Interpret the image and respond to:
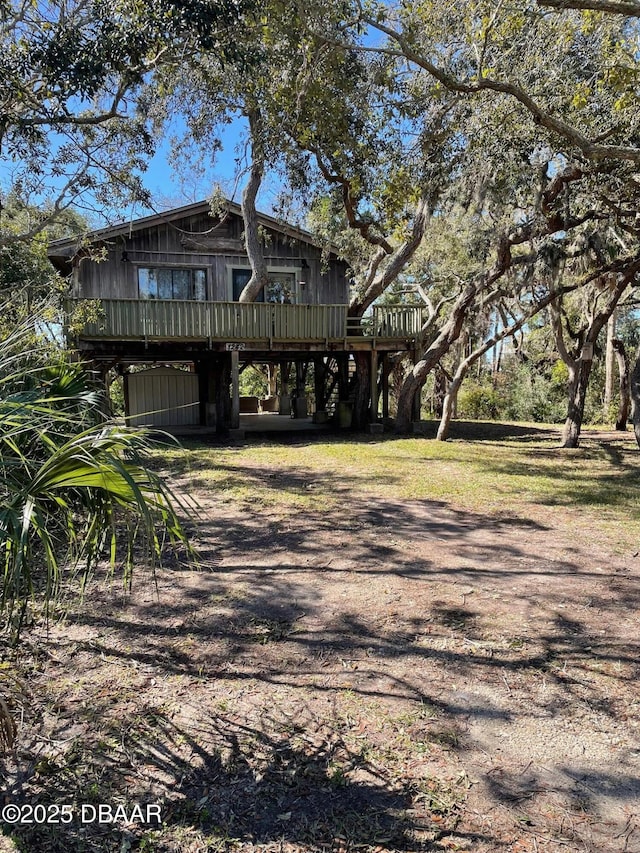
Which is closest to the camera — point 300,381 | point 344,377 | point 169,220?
point 169,220

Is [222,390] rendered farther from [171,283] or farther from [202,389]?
[171,283]

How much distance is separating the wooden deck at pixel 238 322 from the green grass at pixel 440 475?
2961 mm

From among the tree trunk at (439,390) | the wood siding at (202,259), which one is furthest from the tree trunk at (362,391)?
the tree trunk at (439,390)

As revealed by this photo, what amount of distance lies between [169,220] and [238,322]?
371cm

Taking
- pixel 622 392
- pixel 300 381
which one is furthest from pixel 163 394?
pixel 622 392

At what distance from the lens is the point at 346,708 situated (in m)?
2.93

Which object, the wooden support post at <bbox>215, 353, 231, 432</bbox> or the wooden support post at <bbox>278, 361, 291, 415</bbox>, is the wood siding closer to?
the wooden support post at <bbox>215, 353, 231, 432</bbox>

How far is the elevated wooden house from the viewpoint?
45.2 feet

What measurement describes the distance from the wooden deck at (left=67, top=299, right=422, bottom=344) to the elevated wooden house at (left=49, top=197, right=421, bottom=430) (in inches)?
1.0

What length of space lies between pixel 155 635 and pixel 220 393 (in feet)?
43.0

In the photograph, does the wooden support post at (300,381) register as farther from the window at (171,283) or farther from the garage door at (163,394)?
the window at (171,283)

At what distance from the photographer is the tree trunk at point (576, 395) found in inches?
501

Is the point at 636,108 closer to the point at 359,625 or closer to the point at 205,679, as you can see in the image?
the point at 359,625

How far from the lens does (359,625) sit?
390 cm
